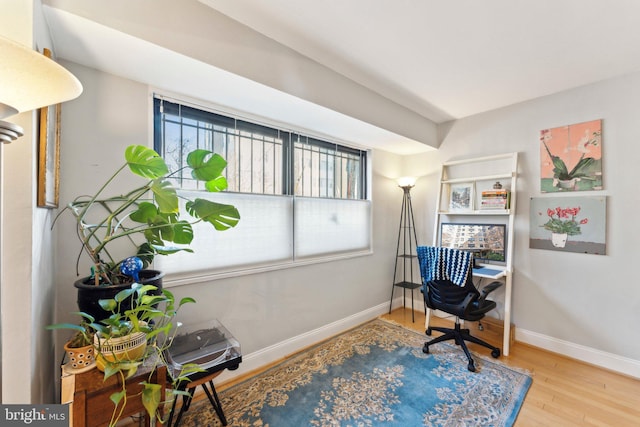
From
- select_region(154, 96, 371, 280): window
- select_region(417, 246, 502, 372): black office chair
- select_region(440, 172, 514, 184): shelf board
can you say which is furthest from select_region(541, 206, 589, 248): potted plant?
select_region(154, 96, 371, 280): window

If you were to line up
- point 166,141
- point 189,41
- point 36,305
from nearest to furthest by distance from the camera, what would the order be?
1. point 36,305
2. point 189,41
3. point 166,141

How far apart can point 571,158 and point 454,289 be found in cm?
165

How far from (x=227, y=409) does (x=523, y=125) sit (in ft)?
11.9

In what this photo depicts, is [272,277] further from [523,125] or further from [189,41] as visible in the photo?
[523,125]

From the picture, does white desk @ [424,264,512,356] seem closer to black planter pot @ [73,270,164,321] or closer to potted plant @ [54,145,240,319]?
potted plant @ [54,145,240,319]

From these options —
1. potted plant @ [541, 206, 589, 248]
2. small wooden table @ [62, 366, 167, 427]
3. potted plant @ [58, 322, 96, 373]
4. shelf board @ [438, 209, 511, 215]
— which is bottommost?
small wooden table @ [62, 366, 167, 427]

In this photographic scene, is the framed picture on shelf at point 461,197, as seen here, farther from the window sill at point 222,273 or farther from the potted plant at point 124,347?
the potted plant at point 124,347

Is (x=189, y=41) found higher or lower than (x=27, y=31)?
higher

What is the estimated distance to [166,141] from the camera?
1.85m

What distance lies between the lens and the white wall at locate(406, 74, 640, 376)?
2.13 metres

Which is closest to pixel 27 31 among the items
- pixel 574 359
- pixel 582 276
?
pixel 582 276

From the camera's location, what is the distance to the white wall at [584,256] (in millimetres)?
2131

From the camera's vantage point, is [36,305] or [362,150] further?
[362,150]

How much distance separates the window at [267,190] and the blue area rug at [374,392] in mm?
893
